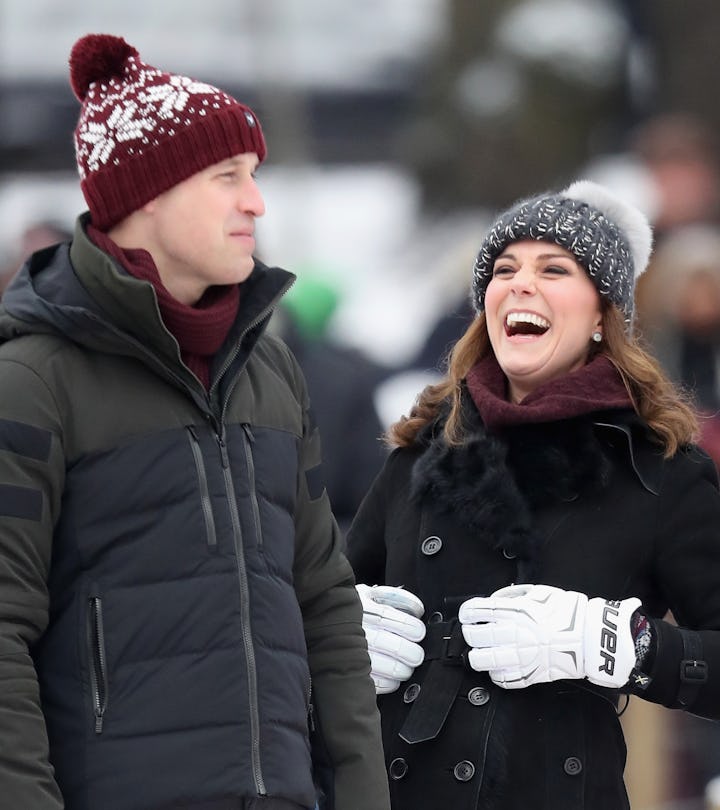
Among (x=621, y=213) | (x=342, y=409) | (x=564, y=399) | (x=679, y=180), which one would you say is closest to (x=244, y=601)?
(x=564, y=399)

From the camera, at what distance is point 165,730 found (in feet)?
8.83

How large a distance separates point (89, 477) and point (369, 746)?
0.70 m

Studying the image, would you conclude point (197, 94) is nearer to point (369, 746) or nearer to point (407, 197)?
point (369, 746)

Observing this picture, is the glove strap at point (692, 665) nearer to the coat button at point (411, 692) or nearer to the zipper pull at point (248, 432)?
the coat button at point (411, 692)

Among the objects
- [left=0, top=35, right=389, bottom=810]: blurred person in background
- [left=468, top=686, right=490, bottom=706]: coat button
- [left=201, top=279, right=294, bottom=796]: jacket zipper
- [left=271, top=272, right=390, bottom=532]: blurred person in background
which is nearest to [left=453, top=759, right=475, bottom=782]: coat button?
[left=468, top=686, right=490, bottom=706]: coat button

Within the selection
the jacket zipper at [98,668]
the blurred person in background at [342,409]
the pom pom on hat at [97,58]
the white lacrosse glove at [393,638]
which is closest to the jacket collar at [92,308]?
the pom pom on hat at [97,58]

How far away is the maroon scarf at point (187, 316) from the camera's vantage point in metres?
2.83

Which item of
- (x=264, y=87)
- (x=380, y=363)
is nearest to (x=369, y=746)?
(x=380, y=363)

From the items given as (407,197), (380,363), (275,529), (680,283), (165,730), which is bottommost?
(407,197)

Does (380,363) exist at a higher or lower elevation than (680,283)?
lower

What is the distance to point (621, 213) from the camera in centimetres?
380

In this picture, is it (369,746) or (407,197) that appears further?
(407,197)

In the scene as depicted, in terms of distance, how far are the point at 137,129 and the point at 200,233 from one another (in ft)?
0.64

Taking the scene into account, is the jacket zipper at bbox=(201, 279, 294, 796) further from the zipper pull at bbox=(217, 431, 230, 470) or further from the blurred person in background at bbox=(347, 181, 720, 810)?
the blurred person in background at bbox=(347, 181, 720, 810)
